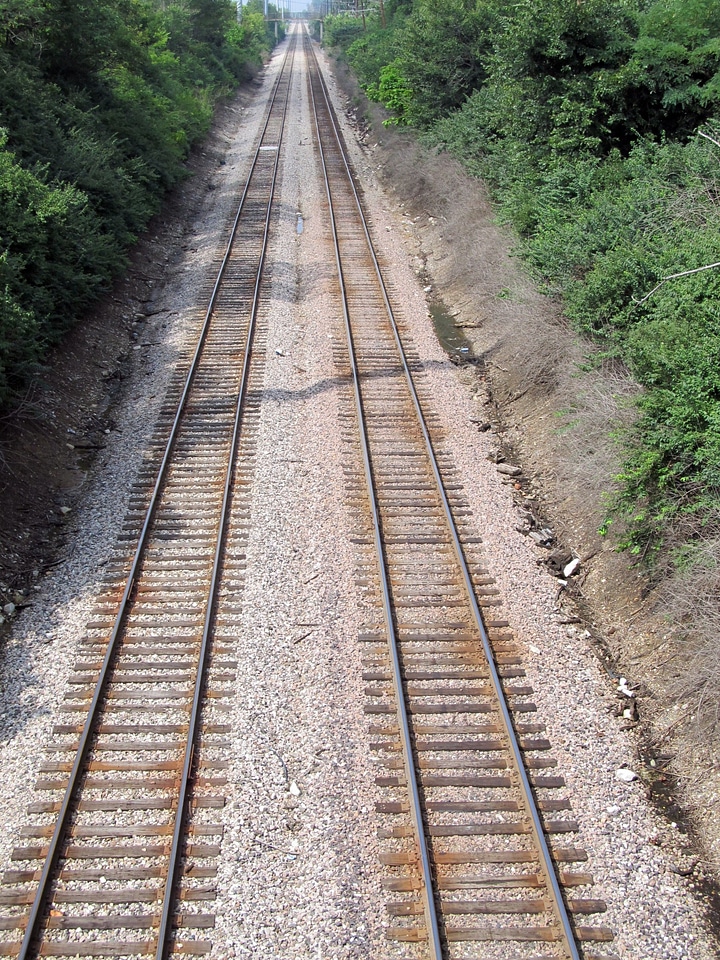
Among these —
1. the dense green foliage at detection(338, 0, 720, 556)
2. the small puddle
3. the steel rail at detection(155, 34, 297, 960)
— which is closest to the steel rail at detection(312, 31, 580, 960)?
the small puddle

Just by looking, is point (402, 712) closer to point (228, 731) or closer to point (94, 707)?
point (228, 731)

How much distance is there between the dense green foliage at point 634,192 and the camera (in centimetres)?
831

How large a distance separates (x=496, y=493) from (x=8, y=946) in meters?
7.66

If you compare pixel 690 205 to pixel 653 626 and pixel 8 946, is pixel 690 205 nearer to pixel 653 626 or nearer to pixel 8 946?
pixel 653 626

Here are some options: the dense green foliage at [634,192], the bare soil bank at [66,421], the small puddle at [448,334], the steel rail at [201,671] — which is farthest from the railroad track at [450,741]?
the bare soil bank at [66,421]

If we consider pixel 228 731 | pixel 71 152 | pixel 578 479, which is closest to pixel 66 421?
pixel 228 731

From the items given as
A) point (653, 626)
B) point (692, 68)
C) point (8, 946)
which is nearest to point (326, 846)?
point (8, 946)

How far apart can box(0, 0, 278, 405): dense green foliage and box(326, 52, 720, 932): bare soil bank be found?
24.4 ft

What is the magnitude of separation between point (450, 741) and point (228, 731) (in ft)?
6.82

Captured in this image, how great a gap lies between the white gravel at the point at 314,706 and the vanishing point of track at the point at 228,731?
193 millimetres

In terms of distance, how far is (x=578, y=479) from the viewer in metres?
9.95

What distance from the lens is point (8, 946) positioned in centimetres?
533

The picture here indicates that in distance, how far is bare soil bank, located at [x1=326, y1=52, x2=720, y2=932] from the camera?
22.3 ft

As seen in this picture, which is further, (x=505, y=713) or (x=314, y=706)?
(x=314, y=706)
